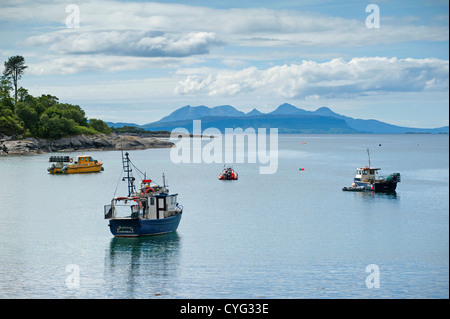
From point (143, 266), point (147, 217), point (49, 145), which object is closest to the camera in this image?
point (143, 266)

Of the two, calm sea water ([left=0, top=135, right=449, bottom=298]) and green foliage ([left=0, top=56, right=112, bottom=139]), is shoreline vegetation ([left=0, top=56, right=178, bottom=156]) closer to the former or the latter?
green foliage ([left=0, top=56, right=112, bottom=139])

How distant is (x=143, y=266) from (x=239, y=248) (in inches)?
355

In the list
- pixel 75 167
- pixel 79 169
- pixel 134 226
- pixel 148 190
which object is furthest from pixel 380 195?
pixel 75 167

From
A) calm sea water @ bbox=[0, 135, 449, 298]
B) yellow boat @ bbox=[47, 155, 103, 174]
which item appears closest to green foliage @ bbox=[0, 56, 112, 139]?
yellow boat @ bbox=[47, 155, 103, 174]

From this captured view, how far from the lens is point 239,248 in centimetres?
4388

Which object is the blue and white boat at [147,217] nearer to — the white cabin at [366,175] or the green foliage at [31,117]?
the white cabin at [366,175]

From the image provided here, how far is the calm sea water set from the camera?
111 feet

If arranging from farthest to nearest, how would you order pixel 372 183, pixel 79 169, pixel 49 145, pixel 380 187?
1. pixel 49 145
2. pixel 79 169
3. pixel 372 183
4. pixel 380 187

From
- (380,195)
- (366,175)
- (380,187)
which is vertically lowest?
(380,195)

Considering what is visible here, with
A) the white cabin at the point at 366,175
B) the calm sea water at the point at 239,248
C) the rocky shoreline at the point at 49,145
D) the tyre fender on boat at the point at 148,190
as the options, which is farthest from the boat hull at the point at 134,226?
the rocky shoreline at the point at 49,145

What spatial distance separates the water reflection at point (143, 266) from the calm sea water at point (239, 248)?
7cm

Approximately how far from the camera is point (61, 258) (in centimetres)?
4091

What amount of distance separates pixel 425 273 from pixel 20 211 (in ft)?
153

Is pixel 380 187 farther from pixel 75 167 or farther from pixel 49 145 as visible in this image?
pixel 49 145
